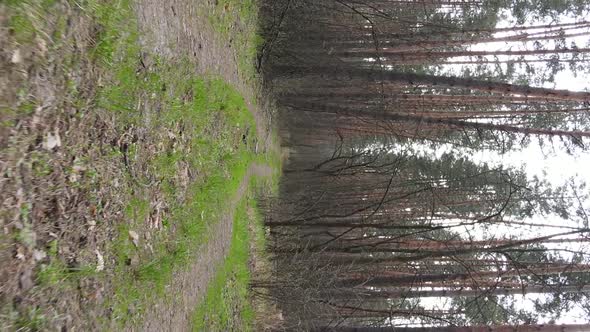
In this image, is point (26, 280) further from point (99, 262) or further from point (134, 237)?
point (134, 237)

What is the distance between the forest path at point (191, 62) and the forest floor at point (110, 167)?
0.11ft

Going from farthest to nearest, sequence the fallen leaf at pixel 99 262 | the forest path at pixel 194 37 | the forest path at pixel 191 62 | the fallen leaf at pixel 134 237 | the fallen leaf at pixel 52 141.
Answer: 1. the forest path at pixel 194 37
2. the forest path at pixel 191 62
3. the fallen leaf at pixel 134 237
4. the fallen leaf at pixel 99 262
5. the fallen leaf at pixel 52 141

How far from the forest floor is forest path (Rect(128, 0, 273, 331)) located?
0.11ft

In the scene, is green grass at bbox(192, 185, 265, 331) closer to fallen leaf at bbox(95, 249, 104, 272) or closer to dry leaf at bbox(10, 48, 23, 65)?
fallen leaf at bbox(95, 249, 104, 272)

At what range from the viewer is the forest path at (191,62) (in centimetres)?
579

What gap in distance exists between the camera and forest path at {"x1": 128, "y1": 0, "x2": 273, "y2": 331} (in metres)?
5.79

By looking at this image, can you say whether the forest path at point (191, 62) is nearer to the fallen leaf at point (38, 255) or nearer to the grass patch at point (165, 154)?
the grass patch at point (165, 154)

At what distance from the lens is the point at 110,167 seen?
4754mm

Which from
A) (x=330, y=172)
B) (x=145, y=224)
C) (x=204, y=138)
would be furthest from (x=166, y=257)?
(x=330, y=172)

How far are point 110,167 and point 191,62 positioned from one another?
309 centimetres

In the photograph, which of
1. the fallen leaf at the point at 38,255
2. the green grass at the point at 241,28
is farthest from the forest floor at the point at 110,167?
the green grass at the point at 241,28

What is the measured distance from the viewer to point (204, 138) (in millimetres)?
7953

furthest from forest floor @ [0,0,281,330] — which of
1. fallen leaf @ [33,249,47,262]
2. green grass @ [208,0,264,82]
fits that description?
green grass @ [208,0,264,82]

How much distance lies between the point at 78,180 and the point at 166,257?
2004 millimetres
